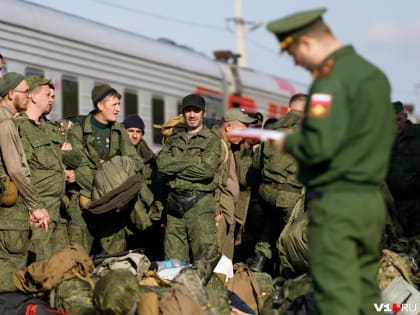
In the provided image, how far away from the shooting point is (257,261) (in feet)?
33.8

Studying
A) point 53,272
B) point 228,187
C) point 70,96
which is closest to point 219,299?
point 53,272

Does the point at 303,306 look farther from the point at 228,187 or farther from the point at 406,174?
the point at 228,187

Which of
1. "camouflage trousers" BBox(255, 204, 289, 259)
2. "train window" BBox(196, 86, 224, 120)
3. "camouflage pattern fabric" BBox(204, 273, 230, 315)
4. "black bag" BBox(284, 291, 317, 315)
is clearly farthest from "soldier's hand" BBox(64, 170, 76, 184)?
"train window" BBox(196, 86, 224, 120)

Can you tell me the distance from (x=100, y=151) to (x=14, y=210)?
1969 millimetres

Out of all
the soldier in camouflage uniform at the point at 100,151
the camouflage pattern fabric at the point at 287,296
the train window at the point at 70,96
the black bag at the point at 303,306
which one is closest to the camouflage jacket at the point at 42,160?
the soldier in camouflage uniform at the point at 100,151

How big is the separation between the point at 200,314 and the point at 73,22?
346 inches

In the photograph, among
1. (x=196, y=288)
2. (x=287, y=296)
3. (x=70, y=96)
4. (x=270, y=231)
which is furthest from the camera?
(x=70, y=96)

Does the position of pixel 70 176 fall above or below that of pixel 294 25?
below

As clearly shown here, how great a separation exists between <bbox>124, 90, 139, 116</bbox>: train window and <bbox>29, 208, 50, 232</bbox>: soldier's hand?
777cm

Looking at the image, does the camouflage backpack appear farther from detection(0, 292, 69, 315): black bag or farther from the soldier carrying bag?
detection(0, 292, 69, 315): black bag

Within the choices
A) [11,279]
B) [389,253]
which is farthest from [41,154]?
[389,253]

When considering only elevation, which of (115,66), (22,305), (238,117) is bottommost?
(22,305)

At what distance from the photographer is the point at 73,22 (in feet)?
49.7

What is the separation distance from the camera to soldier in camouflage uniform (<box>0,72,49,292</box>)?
8.21 metres
